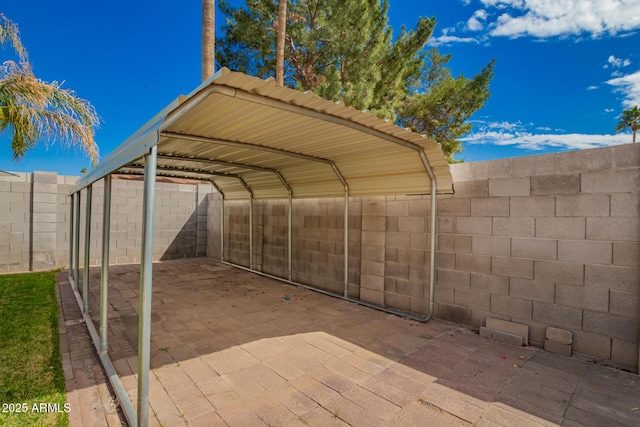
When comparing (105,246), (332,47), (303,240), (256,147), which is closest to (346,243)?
(303,240)

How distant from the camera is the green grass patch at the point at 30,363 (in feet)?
7.47

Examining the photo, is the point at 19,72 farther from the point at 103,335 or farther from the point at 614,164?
the point at 614,164

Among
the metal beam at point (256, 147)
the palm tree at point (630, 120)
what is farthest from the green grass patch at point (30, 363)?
the palm tree at point (630, 120)

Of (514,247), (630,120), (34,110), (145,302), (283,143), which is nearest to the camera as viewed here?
(145,302)

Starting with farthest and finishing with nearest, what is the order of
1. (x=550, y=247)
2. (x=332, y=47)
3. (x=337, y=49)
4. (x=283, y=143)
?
(x=332, y=47), (x=337, y=49), (x=283, y=143), (x=550, y=247)

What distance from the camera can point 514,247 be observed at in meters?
3.62

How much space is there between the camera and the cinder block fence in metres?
2.99

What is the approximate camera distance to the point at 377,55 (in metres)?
10.3

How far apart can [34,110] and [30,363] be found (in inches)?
195

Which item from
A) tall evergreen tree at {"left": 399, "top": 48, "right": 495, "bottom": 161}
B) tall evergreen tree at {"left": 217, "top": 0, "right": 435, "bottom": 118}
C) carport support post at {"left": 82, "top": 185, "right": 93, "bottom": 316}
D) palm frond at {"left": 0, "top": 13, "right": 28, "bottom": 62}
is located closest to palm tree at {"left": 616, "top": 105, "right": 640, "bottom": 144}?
tall evergreen tree at {"left": 399, "top": 48, "right": 495, "bottom": 161}

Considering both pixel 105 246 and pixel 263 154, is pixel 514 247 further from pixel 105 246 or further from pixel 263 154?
pixel 105 246

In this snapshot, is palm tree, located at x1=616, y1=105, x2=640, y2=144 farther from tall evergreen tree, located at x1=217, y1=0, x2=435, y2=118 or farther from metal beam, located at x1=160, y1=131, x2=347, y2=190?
metal beam, located at x1=160, y1=131, x2=347, y2=190

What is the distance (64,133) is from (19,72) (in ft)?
3.80

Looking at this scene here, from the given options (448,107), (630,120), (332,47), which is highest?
(630,120)
